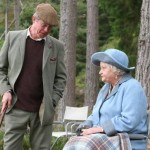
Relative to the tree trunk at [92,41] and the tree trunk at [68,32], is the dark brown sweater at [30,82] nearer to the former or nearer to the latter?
the tree trunk at [68,32]

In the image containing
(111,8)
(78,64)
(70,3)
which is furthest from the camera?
(78,64)

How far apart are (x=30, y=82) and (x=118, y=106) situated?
925 millimetres

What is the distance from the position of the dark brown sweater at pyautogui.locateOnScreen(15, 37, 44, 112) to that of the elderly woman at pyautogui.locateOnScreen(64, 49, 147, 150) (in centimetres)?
57

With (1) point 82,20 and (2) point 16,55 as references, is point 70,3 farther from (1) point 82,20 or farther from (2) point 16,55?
(1) point 82,20

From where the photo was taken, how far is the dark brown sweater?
4941mm

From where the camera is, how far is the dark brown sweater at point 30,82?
494 cm

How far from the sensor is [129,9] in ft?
48.2

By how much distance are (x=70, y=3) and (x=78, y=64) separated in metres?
12.0

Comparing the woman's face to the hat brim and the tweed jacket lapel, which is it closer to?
the hat brim

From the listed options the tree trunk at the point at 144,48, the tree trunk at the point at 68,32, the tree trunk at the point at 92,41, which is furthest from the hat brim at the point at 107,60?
the tree trunk at the point at 92,41

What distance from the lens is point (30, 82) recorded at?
16.2 feet

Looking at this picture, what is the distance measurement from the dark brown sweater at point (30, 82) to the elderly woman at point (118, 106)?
57cm

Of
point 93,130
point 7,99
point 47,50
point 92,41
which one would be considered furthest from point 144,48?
point 92,41

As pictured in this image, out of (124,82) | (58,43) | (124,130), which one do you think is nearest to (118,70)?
(124,82)
